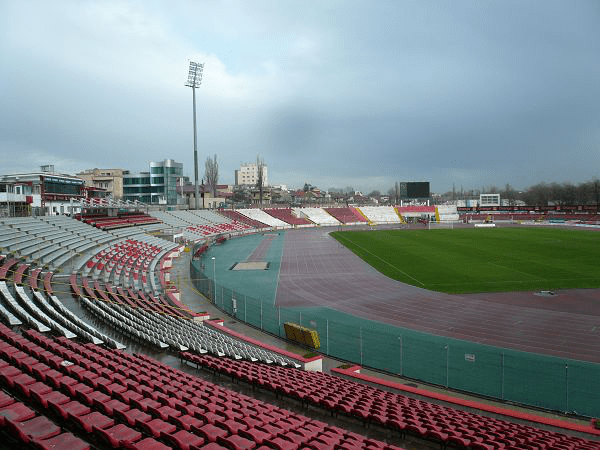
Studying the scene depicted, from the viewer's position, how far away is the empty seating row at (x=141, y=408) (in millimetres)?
6734

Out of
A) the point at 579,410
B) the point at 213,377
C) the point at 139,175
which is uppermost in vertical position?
the point at 139,175

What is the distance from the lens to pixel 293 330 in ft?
63.5

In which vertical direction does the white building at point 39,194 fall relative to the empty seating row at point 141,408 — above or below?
above

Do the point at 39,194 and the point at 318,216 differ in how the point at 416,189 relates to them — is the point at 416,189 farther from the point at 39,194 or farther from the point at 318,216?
the point at 39,194

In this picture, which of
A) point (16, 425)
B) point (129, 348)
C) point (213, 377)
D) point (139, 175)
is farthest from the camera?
point (139, 175)

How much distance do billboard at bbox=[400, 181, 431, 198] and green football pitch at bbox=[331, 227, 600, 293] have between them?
48.3 metres

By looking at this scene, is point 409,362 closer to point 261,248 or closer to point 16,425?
point 16,425

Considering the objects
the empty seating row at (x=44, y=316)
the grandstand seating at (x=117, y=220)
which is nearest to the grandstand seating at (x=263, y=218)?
the grandstand seating at (x=117, y=220)

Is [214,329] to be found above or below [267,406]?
below

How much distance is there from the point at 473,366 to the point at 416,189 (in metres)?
102

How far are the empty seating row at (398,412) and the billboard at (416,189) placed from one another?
105455mm

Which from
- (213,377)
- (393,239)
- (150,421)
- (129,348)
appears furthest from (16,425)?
(393,239)

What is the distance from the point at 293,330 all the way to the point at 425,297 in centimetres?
1172

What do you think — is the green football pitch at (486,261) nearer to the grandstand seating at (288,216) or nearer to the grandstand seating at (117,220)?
the grandstand seating at (117,220)
